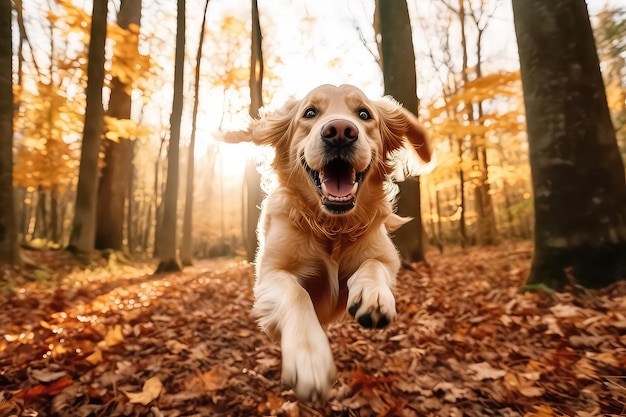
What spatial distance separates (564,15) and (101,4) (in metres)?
8.08

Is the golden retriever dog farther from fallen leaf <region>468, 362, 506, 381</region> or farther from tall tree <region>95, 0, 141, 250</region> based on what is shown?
tall tree <region>95, 0, 141, 250</region>

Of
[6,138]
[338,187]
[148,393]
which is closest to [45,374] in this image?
[148,393]

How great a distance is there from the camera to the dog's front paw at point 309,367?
5.49 feet

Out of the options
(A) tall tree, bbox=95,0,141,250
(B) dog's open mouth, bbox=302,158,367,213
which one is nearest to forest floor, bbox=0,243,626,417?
(B) dog's open mouth, bbox=302,158,367,213

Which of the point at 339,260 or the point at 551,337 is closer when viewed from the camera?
the point at 339,260

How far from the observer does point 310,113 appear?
264cm

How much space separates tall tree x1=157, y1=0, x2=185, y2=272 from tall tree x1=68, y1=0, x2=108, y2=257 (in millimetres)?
1732

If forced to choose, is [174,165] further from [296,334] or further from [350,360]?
[296,334]

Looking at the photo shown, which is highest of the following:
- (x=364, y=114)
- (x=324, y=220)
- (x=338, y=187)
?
(x=364, y=114)

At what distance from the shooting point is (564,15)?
4.47 m

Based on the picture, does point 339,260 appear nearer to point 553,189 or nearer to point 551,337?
point 551,337

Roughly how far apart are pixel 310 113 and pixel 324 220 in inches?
28.3

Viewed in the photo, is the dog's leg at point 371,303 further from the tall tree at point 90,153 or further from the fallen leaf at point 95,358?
the tall tree at point 90,153

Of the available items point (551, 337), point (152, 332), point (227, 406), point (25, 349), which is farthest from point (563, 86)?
point (25, 349)
